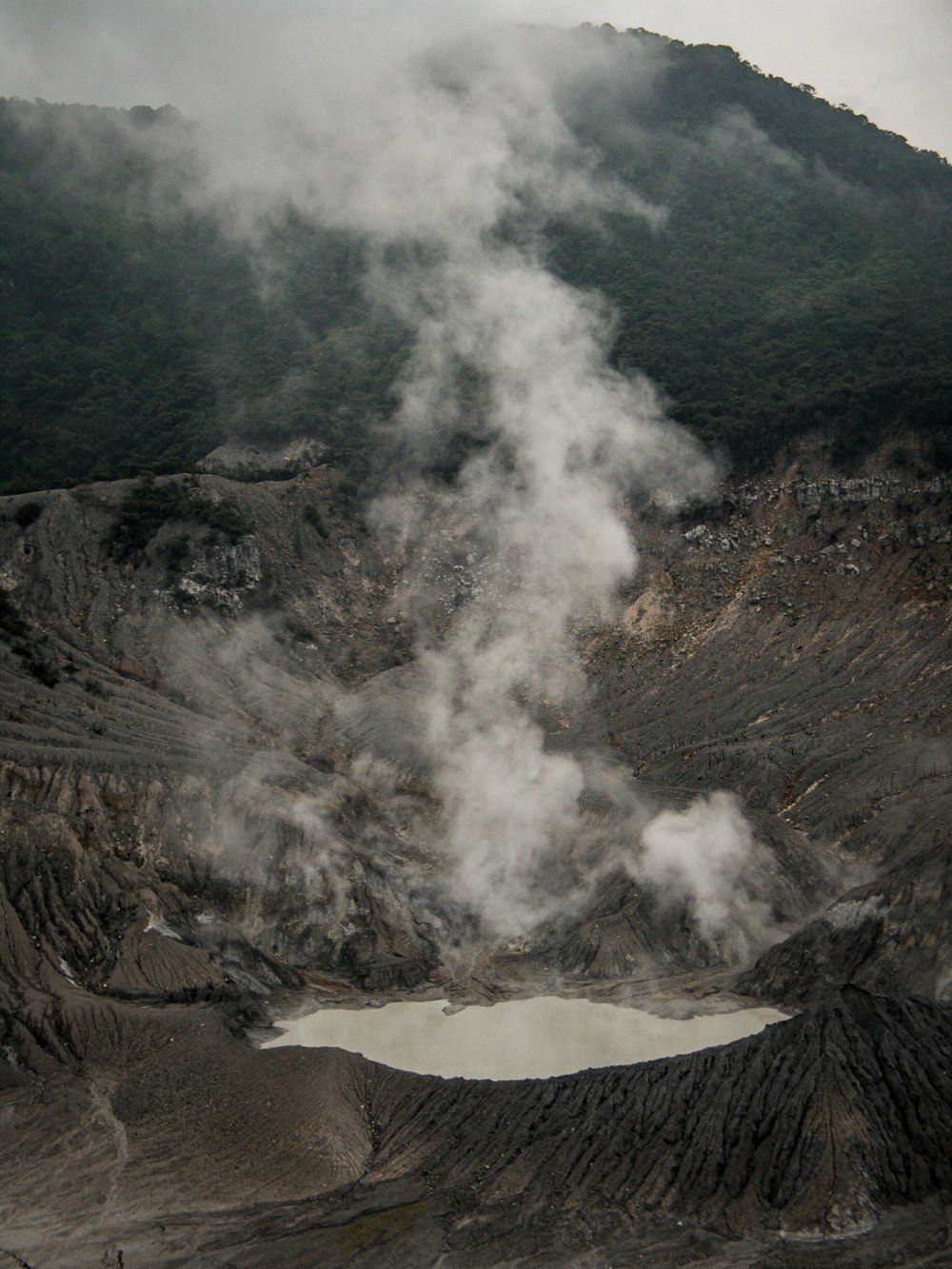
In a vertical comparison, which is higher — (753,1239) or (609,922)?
(609,922)

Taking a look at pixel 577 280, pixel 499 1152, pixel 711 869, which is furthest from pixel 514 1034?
pixel 577 280

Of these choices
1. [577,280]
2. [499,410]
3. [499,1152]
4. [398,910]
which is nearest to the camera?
[499,1152]

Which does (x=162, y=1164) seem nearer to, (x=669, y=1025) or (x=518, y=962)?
(x=669, y=1025)

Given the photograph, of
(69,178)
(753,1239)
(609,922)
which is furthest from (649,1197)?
(69,178)

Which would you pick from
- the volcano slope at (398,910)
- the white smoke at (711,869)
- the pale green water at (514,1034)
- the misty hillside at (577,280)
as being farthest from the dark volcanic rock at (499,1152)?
the misty hillside at (577,280)

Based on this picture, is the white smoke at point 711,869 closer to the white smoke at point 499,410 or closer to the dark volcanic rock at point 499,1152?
the white smoke at point 499,410

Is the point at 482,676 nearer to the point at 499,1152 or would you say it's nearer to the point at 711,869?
the point at 711,869
